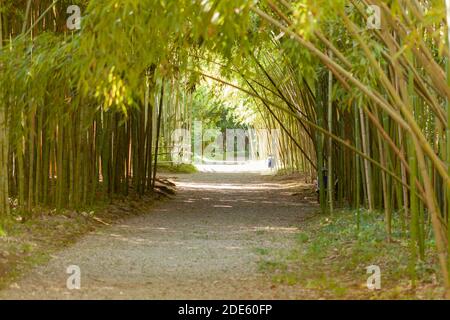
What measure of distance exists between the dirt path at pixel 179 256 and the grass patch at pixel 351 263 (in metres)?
0.16

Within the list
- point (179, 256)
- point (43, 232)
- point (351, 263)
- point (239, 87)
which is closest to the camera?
point (351, 263)

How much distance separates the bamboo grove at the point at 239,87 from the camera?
372 centimetres

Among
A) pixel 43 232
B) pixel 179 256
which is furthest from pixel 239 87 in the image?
pixel 43 232

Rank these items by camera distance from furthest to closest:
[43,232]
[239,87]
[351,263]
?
[239,87] → [43,232] → [351,263]

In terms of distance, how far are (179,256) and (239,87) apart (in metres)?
1.70

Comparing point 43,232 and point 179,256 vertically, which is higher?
point 43,232

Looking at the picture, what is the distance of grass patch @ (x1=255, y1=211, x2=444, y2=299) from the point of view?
412cm

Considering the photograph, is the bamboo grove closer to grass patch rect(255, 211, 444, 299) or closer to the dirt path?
grass patch rect(255, 211, 444, 299)

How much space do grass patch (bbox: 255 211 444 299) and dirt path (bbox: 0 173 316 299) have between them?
0.52ft

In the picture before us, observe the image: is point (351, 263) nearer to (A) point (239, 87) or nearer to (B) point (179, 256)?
(B) point (179, 256)

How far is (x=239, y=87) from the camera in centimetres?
657

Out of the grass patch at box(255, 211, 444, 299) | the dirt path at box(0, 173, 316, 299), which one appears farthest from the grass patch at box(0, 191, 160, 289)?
the grass patch at box(255, 211, 444, 299)

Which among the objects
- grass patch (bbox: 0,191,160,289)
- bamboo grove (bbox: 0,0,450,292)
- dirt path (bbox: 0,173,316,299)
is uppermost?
bamboo grove (bbox: 0,0,450,292)
